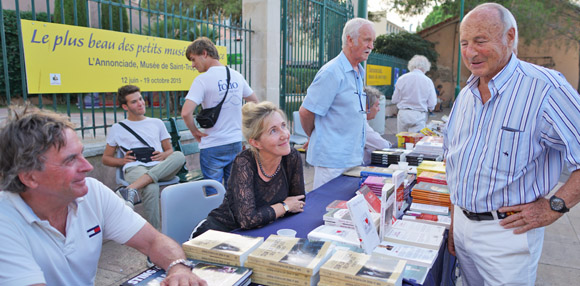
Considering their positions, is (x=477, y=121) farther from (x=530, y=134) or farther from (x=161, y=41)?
(x=161, y=41)

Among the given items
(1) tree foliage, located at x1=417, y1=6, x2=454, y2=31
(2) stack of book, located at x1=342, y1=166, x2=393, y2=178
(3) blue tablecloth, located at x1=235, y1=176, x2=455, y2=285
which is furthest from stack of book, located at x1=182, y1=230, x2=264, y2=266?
(1) tree foliage, located at x1=417, y1=6, x2=454, y2=31

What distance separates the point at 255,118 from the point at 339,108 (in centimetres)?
94

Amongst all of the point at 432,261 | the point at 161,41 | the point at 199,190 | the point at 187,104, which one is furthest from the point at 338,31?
the point at 432,261

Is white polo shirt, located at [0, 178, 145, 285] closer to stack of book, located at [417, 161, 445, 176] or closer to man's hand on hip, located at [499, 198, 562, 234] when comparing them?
man's hand on hip, located at [499, 198, 562, 234]

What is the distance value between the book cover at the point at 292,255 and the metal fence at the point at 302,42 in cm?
637

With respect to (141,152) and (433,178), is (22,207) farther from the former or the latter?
(141,152)

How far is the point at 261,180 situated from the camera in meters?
2.45

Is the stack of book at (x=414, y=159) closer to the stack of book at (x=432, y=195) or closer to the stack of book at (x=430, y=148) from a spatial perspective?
the stack of book at (x=430, y=148)

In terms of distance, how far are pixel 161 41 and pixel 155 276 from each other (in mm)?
3908

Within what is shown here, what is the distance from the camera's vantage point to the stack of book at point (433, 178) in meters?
2.66

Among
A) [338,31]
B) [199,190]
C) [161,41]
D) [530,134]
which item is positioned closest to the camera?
[530,134]

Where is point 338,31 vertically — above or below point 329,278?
above

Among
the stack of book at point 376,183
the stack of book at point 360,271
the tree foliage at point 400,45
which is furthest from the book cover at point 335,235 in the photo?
the tree foliage at point 400,45

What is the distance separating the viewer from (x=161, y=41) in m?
4.94
